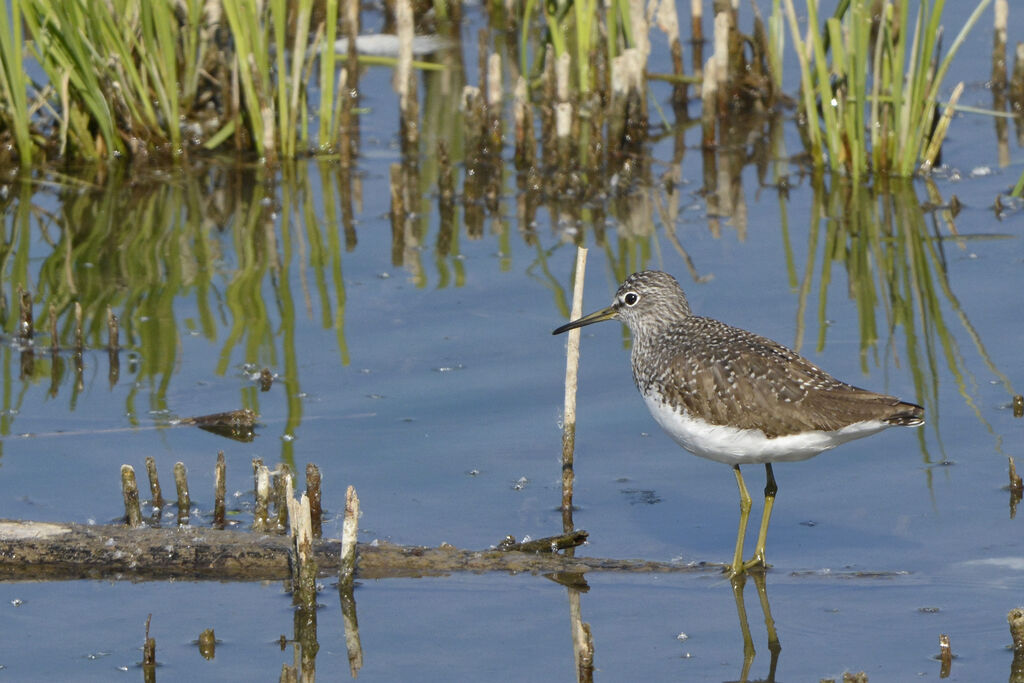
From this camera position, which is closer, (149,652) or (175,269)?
(149,652)

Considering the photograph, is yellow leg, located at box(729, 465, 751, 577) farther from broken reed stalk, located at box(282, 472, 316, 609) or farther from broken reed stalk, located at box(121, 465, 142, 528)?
broken reed stalk, located at box(121, 465, 142, 528)

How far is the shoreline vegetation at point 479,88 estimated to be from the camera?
11070 millimetres

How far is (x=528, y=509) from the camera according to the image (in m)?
7.19

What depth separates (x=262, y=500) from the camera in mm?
6441

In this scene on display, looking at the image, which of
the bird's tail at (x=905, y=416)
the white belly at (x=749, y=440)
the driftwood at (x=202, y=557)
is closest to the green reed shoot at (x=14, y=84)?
the driftwood at (x=202, y=557)

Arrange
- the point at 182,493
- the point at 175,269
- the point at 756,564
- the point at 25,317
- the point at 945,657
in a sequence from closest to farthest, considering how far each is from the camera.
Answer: the point at 945,657, the point at 756,564, the point at 182,493, the point at 25,317, the point at 175,269

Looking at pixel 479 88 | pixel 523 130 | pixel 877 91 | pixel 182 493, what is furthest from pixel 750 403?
pixel 479 88

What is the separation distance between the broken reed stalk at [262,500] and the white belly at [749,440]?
179 centimetres

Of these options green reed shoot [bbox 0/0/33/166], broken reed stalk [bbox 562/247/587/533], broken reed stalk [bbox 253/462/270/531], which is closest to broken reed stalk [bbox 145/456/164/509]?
broken reed stalk [bbox 253/462/270/531]

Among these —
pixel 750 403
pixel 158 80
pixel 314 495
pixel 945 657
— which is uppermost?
pixel 158 80

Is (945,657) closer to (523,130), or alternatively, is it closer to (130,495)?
(130,495)

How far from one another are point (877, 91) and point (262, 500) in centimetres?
666

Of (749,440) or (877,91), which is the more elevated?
(877,91)

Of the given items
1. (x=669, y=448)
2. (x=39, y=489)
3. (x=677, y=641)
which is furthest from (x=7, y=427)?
(x=677, y=641)
